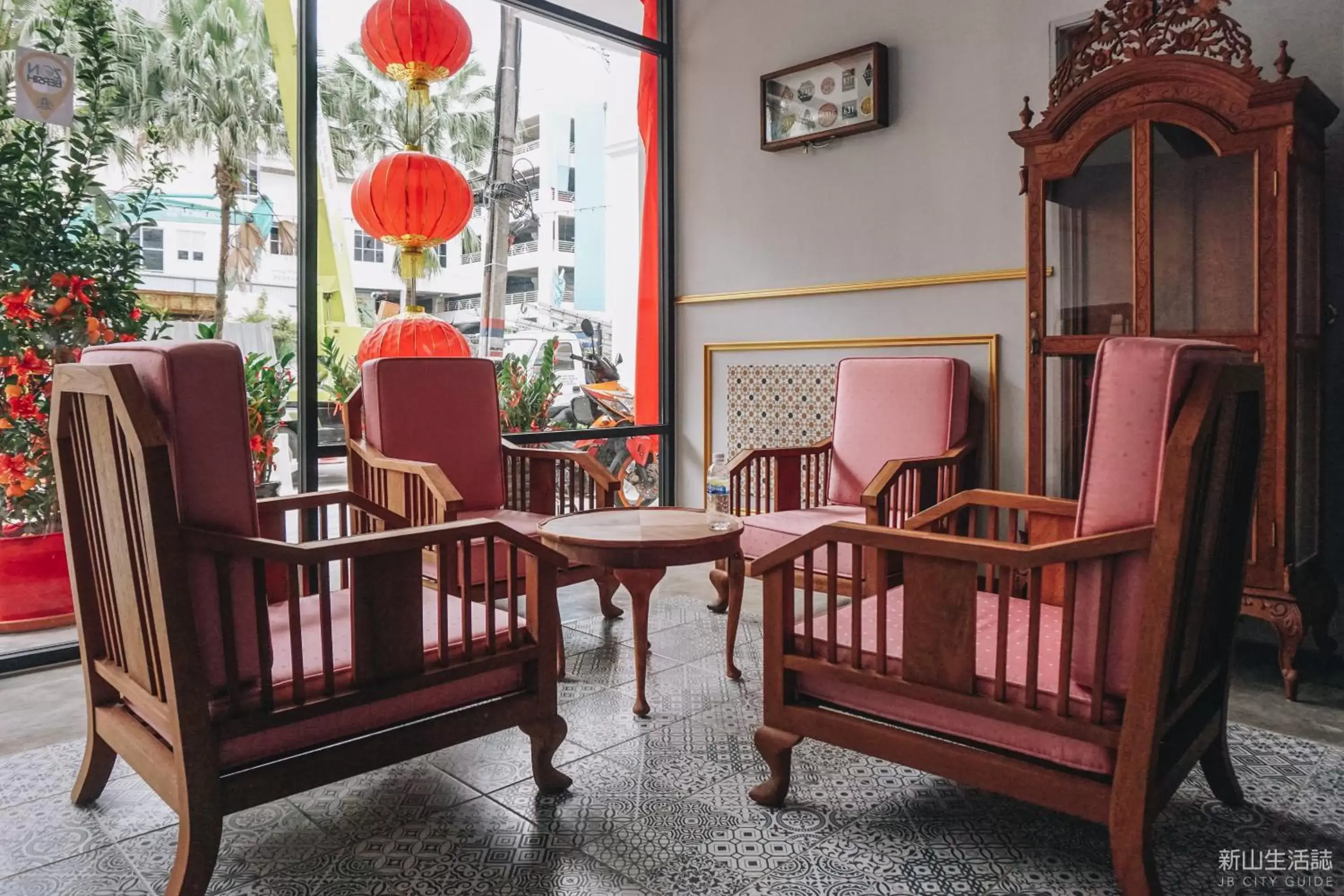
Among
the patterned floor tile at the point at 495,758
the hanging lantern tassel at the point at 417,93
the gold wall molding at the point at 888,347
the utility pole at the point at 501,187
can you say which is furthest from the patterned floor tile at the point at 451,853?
the utility pole at the point at 501,187

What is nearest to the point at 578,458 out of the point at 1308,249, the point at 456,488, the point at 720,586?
the point at 456,488

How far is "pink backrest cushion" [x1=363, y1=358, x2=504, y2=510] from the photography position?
9.83 ft

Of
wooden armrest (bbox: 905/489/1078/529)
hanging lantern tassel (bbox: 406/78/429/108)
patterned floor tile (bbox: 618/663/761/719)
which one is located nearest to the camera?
wooden armrest (bbox: 905/489/1078/529)

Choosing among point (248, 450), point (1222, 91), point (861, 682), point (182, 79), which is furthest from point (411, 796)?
point (1222, 91)

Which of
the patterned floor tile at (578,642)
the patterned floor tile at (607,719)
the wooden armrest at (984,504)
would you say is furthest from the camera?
the patterned floor tile at (578,642)

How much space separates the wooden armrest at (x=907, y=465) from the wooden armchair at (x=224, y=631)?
3.81 ft

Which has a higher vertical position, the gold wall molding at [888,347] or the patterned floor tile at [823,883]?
the gold wall molding at [888,347]

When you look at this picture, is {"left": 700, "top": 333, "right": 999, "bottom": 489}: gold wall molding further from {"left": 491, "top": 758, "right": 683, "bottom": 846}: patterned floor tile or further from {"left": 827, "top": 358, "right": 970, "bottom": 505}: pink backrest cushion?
{"left": 491, "top": 758, "right": 683, "bottom": 846}: patterned floor tile

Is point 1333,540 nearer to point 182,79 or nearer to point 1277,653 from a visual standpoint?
point 1277,653

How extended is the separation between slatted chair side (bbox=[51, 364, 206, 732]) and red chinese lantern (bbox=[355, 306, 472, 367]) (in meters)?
1.71

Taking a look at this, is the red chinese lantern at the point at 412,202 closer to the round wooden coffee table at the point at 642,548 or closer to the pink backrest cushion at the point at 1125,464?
the round wooden coffee table at the point at 642,548

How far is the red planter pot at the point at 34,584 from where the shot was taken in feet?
9.34

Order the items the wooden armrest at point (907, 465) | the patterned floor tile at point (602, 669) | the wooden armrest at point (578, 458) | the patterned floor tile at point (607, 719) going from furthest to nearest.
Result: 1. the wooden armrest at point (578, 458)
2. the wooden armrest at point (907, 465)
3. the patterned floor tile at point (602, 669)
4. the patterned floor tile at point (607, 719)

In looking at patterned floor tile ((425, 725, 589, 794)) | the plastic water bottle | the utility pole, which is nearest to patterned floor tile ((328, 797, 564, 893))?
patterned floor tile ((425, 725, 589, 794))
